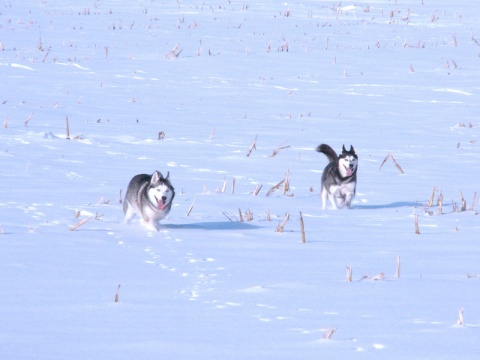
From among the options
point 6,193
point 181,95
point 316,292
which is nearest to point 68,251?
point 316,292

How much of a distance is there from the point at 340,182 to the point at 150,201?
2.55 metres

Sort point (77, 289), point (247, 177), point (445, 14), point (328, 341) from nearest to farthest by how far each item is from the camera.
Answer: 1. point (328, 341)
2. point (77, 289)
3. point (247, 177)
4. point (445, 14)

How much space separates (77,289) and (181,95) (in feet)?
39.2

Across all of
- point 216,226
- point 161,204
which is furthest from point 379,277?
point 161,204

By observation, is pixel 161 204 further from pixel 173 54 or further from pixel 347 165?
pixel 173 54

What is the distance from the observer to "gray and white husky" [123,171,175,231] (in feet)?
26.8

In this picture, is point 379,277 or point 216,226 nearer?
point 379,277

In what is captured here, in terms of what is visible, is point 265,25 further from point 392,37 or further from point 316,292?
point 316,292

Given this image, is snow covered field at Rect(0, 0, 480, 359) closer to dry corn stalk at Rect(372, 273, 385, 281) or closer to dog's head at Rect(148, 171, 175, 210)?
dry corn stalk at Rect(372, 273, 385, 281)

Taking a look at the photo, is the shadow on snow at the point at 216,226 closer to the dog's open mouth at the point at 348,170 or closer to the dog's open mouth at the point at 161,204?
the dog's open mouth at the point at 161,204

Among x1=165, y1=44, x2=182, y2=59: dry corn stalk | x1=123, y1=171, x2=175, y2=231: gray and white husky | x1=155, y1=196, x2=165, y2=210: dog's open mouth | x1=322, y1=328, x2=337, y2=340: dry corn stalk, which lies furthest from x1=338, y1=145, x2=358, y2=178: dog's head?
x1=165, y1=44, x2=182, y2=59: dry corn stalk

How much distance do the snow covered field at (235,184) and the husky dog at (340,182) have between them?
0.95ft

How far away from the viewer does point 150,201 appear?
8.30m

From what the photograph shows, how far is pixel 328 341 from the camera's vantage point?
4.43 m
